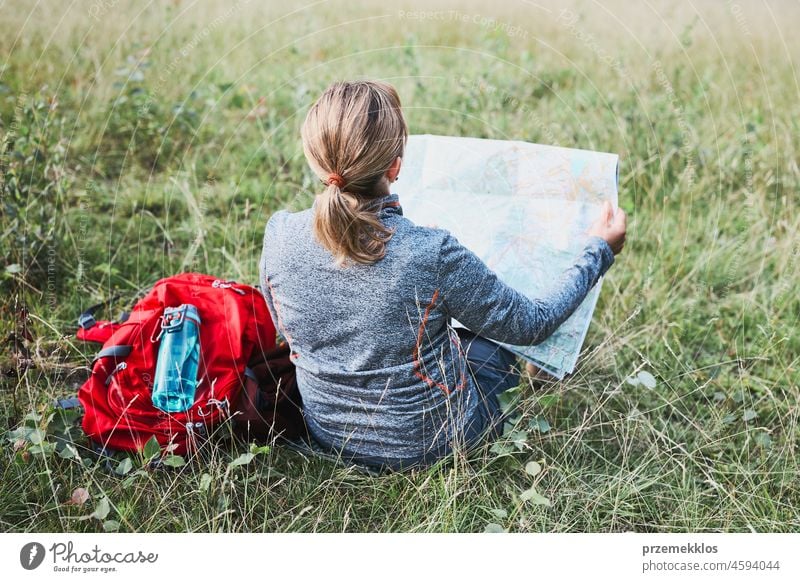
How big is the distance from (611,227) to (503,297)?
475 millimetres

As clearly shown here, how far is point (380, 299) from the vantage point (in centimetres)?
168

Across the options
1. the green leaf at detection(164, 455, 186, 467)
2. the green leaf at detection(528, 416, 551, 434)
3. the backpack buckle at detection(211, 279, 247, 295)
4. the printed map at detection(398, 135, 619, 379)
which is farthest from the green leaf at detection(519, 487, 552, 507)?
the backpack buckle at detection(211, 279, 247, 295)

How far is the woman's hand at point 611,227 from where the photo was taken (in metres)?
2.00

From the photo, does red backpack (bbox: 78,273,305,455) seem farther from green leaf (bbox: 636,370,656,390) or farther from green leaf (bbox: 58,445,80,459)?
green leaf (bbox: 636,370,656,390)

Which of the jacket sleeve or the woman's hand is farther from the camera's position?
the woman's hand

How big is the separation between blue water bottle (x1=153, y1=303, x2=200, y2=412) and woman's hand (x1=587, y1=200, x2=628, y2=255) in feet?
3.70

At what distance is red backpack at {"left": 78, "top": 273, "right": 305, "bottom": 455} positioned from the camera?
1.93 meters

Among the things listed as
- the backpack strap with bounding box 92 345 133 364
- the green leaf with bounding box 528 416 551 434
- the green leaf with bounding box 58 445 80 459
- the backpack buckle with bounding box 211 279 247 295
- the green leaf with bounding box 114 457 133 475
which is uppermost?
the backpack buckle with bounding box 211 279 247 295

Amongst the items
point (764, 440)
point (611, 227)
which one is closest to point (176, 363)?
point (611, 227)

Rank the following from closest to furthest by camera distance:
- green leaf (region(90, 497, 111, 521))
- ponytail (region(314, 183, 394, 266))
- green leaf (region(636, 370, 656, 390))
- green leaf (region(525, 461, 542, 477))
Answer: ponytail (region(314, 183, 394, 266)), green leaf (region(90, 497, 111, 521)), green leaf (region(525, 461, 542, 477)), green leaf (region(636, 370, 656, 390))

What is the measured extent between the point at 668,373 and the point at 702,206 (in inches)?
37.1

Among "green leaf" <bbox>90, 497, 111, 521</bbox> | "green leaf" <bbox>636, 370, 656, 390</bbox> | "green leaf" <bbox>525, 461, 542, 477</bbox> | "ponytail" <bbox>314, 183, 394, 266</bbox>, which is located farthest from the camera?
"green leaf" <bbox>636, 370, 656, 390</bbox>

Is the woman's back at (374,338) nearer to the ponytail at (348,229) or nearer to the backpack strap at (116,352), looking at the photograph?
the ponytail at (348,229)

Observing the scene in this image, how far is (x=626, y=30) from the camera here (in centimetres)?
385
